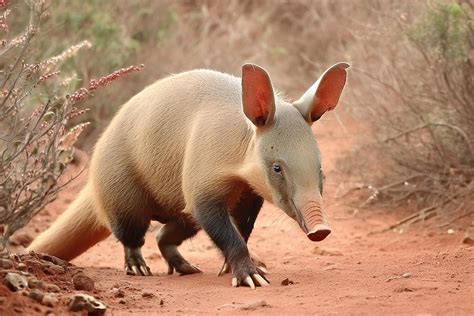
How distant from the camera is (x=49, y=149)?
5.78 m

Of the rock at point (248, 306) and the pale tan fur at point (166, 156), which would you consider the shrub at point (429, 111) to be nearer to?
the pale tan fur at point (166, 156)

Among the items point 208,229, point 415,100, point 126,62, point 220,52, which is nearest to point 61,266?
point 208,229

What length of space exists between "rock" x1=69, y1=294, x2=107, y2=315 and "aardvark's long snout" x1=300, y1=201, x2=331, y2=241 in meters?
1.39

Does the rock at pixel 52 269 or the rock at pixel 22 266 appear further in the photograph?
the rock at pixel 52 269

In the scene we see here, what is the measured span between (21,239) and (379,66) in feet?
12.9

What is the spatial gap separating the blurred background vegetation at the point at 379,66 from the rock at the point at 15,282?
2332mm

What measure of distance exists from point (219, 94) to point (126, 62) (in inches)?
214

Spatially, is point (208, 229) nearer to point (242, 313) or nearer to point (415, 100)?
point (242, 313)

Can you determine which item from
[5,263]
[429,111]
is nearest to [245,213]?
[5,263]

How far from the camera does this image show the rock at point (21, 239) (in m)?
9.44

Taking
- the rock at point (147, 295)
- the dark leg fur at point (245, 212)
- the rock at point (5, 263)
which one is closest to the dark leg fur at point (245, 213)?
the dark leg fur at point (245, 212)

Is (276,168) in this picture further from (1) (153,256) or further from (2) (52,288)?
(1) (153,256)

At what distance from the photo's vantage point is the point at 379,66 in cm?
1062

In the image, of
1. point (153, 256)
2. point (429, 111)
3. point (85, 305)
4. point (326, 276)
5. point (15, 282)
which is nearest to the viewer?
point (85, 305)
